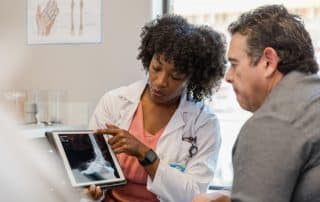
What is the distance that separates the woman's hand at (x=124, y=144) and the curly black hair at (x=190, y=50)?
0.31 metres

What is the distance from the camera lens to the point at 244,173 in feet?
2.57

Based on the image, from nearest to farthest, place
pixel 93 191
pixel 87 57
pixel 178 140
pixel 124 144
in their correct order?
pixel 93 191, pixel 124 144, pixel 178 140, pixel 87 57

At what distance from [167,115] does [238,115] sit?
0.57 m

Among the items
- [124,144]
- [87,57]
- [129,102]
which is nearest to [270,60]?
[124,144]

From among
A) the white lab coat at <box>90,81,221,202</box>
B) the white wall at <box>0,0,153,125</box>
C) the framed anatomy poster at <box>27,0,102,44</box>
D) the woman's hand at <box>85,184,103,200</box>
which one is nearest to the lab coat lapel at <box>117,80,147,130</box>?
the white lab coat at <box>90,81,221,202</box>

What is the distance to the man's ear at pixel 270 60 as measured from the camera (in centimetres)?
90

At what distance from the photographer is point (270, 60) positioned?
91cm

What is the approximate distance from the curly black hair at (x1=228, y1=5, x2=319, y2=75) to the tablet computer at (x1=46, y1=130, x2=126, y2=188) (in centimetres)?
61

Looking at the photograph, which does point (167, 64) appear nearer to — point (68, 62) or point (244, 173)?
point (244, 173)

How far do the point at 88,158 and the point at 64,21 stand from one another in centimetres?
112

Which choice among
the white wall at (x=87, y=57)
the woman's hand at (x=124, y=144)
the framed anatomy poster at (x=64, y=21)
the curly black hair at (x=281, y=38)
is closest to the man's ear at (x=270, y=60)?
the curly black hair at (x=281, y=38)

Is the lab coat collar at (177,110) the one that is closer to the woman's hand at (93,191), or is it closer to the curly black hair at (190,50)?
the curly black hair at (190,50)

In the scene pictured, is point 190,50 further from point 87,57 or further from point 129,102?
point 87,57

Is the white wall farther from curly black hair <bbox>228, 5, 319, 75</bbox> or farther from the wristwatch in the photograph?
curly black hair <bbox>228, 5, 319, 75</bbox>
